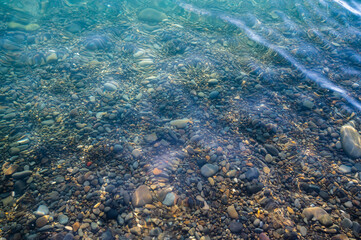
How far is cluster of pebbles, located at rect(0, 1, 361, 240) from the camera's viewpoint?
2.16 m

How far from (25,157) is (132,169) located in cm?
159

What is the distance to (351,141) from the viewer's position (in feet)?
9.14

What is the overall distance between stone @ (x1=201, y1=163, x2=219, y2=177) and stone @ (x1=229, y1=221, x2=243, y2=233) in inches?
24.5

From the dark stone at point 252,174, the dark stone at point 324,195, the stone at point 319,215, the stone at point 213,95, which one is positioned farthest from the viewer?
the stone at point 213,95

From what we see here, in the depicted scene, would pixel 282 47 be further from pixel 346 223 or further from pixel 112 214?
pixel 112 214

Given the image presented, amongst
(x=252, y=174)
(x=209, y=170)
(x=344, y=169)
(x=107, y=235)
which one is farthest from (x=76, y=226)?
(x=344, y=169)

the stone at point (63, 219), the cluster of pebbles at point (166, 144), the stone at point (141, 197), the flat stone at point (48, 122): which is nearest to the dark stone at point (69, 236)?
the cluster of pebbles at point (166, 144)

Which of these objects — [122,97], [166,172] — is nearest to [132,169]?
[166,172]

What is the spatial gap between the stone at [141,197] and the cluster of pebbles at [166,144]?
2 centimetres

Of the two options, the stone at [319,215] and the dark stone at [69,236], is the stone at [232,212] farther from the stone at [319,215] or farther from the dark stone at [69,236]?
the dark stone at [69,236]

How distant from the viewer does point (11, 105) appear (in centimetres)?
342

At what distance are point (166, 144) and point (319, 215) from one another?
2.07 meters

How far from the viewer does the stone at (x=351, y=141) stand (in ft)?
8.82

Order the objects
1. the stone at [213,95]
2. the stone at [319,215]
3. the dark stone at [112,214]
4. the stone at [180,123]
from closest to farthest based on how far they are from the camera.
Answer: the stone at [319,215] → the dark stone at [112,214] → the stone at [180,123] → the stone at [213,95]
